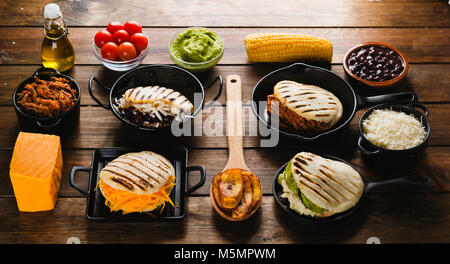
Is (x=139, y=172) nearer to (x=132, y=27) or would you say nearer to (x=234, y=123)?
(x=234, y=123)

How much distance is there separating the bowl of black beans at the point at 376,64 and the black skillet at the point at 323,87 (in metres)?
0.13

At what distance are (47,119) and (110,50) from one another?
542mm

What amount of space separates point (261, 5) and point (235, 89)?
0.84 meters

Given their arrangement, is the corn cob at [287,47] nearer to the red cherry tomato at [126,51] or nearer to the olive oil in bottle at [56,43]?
the red cherry tomato at [126,51]

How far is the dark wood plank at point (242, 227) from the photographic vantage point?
2088mm

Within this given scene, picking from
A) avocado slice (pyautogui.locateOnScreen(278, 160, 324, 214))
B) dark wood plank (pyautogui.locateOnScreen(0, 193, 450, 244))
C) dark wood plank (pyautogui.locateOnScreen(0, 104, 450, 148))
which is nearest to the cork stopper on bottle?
dark wood plank (pyautogui.locateOnScreen(0, 104, 450, 148))

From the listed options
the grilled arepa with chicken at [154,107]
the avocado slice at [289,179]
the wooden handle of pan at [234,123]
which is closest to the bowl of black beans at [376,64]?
the wooden handle of pan at [234,123]

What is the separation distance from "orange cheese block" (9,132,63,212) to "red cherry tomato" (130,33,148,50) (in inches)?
29.0

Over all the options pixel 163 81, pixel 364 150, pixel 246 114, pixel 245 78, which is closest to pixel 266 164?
pixel 246 114

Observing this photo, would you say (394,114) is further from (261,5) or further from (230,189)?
(261,5)

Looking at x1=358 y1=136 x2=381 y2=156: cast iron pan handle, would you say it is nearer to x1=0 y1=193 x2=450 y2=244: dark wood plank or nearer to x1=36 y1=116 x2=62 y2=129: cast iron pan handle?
x1=0 y1=193 x2=450 y2=244: dark wood plank

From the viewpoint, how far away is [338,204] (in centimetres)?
203

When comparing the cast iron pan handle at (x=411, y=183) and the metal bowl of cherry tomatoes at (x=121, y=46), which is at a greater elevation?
the metal bowl of cherry tomatoes at (x=121, y=46)

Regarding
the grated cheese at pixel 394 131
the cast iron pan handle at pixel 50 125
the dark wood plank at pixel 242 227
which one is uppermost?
the grated cheese at pixel 394 131
